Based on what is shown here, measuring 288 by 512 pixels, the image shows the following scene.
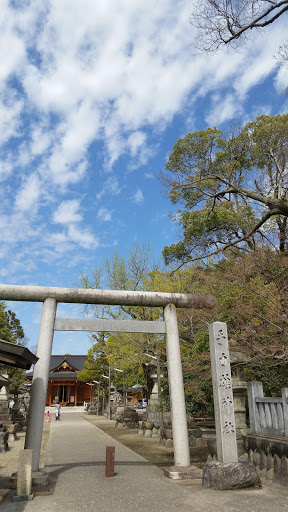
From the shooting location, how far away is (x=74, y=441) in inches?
654

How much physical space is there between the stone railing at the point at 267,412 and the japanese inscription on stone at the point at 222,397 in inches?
41.6

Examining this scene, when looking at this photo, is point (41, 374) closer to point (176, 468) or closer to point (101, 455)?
point (176, 468)

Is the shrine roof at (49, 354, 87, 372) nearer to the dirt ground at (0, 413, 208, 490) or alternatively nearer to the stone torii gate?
the dirt ground at (0, 413, 208, 490)

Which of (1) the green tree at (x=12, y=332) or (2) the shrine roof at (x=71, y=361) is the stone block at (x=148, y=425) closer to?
(1) the green tree at (x=12, y=332)

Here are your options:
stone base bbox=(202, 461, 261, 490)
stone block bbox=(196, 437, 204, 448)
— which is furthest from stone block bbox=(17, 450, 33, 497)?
stone block bbox=(196, 437, 204, 448)

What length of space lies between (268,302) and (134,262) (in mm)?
13114

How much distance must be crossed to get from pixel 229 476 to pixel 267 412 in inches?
76.3

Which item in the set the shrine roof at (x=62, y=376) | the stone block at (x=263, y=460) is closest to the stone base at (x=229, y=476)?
the stone block at (x=263, y=460)

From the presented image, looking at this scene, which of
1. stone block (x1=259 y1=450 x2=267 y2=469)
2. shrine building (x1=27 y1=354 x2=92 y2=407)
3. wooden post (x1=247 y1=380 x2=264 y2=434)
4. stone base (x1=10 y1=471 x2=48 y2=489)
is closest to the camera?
stone base (x1=10 y1=471 x2=48 y2=489)

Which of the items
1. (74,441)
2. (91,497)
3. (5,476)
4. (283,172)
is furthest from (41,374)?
(283,172)

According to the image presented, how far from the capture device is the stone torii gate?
7969 millimetres

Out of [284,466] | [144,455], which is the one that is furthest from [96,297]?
[144,455]

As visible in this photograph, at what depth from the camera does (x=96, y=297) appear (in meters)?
8.98

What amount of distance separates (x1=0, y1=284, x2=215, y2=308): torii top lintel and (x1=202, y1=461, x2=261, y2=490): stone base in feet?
11.7
